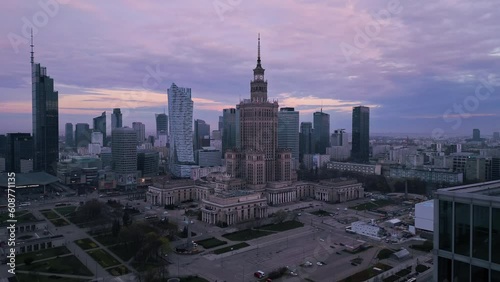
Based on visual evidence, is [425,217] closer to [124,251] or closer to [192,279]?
[192,279]

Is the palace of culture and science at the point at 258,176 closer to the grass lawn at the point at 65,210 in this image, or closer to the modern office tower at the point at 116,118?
the grass lawn at the point at 65,210

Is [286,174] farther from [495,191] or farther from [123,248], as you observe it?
[495,191]

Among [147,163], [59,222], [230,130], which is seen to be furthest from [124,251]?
[230,130]

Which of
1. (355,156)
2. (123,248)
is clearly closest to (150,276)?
(123,248)

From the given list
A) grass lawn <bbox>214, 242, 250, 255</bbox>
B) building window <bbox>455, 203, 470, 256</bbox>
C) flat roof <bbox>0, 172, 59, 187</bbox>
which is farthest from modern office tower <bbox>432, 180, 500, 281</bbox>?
flat roof <bbox>0, 172, 59, 187</bbox>

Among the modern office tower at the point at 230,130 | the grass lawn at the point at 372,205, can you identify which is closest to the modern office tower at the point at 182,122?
the modern office tower at the point at 230,130

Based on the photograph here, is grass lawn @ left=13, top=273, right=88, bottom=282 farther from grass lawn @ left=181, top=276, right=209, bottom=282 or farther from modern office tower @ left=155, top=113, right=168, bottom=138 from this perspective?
modern office tower @ left=155, top=113, right=168, bottom=138
